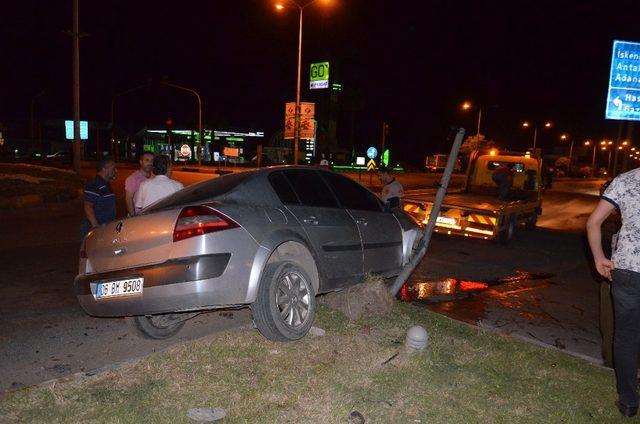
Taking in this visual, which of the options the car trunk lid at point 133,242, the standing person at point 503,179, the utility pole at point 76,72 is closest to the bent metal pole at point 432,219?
the car trunk lid at point 133,242

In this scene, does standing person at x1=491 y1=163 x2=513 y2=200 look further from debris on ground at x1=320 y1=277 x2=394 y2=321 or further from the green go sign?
the green go sign

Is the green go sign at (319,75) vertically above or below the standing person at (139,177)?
above

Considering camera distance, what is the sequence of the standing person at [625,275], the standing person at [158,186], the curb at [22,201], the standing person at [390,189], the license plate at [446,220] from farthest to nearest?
the curb at [22,201] < the license plate at [446,220] < the standing person at [390,189] < the standing person at [158,186] < the standing person at [625,275]

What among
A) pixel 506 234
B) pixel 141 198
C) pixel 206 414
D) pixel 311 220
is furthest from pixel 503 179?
pixel 206 414

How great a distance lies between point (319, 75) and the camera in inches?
1231

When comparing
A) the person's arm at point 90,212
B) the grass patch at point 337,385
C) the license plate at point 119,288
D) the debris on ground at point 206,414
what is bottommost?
the debris on ground at point 206,414

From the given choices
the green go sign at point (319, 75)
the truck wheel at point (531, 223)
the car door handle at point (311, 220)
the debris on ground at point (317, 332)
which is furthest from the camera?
the green go sign at point (319, 75)

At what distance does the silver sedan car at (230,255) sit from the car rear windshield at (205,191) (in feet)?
0.06

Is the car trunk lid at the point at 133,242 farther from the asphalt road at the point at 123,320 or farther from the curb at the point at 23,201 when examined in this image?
the curb at the point at 23,201

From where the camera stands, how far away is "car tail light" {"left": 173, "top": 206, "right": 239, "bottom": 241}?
3.99 metres

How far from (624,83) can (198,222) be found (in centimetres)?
1789

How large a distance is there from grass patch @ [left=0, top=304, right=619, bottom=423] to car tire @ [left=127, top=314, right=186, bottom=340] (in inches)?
27.2

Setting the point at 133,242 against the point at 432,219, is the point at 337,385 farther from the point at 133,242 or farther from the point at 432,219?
the point at 432,219

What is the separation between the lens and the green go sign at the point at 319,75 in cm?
3086
